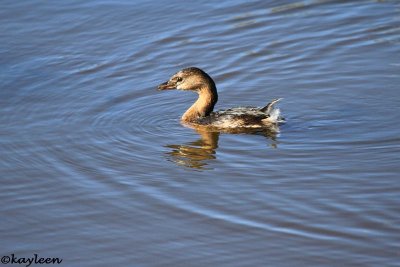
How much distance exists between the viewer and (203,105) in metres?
11.9

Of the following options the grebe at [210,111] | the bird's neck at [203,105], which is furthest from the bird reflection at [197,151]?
the bird's neck at [203,105]

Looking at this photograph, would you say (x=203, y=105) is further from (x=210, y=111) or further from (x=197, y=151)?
(x=197, y=151)

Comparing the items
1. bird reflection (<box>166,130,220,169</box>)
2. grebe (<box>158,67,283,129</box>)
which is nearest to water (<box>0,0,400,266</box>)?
bird reflection (<box>166,130,220,169</box>)

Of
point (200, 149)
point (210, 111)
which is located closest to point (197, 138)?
point (200, 149)

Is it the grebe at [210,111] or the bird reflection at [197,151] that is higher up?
the grebe at [210,111]

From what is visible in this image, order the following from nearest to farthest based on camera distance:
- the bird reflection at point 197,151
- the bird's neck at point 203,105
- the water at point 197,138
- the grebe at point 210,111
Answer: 1. the water at point 197,138
2. the bird reflection at point 197,151
3. the grebe at point 210,111
4. the bird's neck at point 203,105

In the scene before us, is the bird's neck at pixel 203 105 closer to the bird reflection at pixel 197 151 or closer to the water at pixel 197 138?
the water at pixel 197 138

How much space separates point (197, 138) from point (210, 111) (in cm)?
77

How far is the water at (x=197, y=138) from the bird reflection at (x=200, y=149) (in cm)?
4

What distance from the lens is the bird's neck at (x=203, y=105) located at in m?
11.7

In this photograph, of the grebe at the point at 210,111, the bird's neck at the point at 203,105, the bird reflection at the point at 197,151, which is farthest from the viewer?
the bird's neck at the point at 203,105

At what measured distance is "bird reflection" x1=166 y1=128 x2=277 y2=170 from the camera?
398 inches

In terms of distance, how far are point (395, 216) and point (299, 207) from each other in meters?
0.91

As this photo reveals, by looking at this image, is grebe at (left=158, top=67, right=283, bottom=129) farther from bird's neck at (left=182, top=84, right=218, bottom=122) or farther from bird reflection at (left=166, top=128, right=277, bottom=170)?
bird reflection at (left=166, top=128, right=277, bottom=170)
